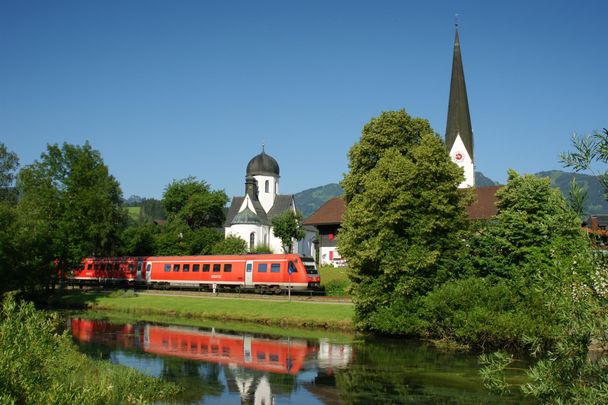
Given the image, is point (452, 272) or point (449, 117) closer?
point (452, 272)

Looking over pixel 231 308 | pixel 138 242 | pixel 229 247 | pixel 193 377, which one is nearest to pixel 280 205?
pixel 229 247

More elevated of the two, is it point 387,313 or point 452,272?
point 452,272

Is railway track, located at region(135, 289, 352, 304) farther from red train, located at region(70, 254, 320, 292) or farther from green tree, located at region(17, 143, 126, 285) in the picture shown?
green tree, located at region(17, 143, 126, 285)

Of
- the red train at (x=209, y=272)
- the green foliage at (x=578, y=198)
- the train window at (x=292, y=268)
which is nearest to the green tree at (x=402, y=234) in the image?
the train window at (x=292, y=268)

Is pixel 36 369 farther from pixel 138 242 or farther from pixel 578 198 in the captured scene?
pixel 138 242

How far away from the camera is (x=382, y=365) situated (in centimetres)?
2128

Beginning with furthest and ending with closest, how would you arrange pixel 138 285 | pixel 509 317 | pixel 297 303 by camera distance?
pixel 138 285
pixel 297 303
pixel 509 317

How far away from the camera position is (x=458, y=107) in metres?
59.6

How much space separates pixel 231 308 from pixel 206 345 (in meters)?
9.83

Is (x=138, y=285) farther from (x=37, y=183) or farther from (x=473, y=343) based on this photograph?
(x=473, y=343)

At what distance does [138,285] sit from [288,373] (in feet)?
112

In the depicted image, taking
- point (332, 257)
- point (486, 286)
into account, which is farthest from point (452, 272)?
point (332, 257)

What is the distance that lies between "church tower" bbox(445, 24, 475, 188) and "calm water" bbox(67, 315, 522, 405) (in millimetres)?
36099

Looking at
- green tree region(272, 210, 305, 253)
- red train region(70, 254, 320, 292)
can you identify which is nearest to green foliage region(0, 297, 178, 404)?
red train region(70, 254, 320, 292)
